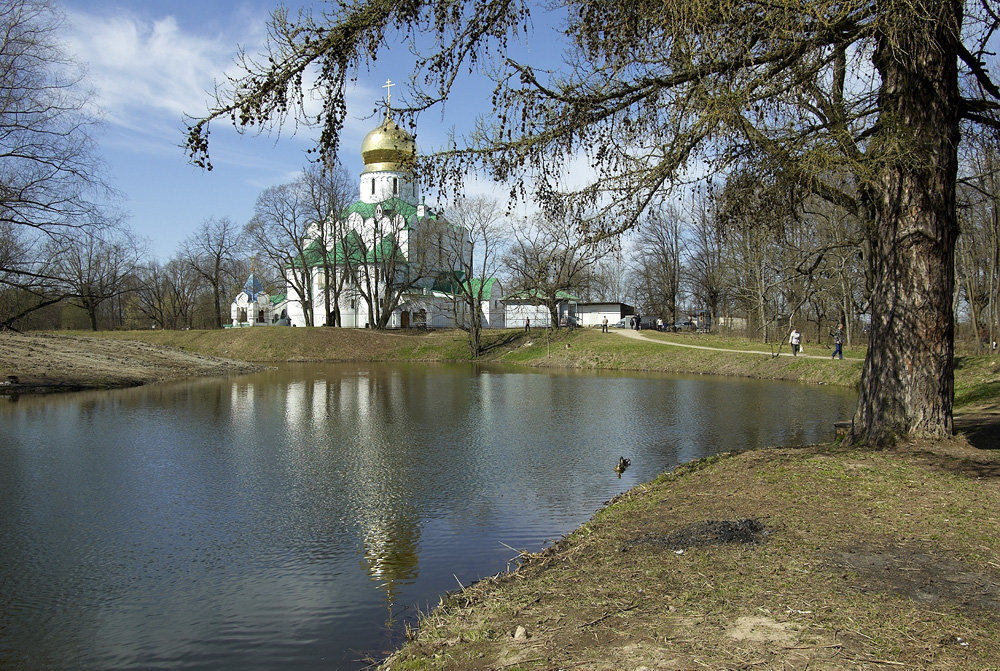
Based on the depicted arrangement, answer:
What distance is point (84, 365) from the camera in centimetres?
2533

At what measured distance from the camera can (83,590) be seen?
5938 mm

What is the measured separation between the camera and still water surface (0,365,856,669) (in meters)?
5.26

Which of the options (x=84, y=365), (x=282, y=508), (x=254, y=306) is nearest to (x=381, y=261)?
(x=254, y=306)

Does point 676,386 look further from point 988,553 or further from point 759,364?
point 988,553

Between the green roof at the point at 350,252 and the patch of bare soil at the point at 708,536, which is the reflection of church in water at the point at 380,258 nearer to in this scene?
the green roof at the point at 350,252

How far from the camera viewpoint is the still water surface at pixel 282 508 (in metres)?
5.26

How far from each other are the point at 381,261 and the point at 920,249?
51.8m

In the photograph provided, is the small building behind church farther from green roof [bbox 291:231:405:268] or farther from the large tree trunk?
the large tree trunk

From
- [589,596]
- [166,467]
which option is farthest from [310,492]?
[589,596]

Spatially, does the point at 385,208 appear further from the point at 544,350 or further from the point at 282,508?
the point at 282,508

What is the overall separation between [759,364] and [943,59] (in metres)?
24.8

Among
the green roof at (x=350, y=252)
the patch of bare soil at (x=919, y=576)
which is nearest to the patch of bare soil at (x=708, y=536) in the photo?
the patch of bare soil at (x=919, y=576)

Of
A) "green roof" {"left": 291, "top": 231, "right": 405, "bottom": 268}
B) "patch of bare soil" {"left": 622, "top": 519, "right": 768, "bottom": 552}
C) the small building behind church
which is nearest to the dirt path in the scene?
"green roof" {"left": 291, "top": 231, "right": 405, "bottom": 268}

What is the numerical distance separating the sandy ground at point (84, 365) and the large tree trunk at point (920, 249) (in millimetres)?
23378
